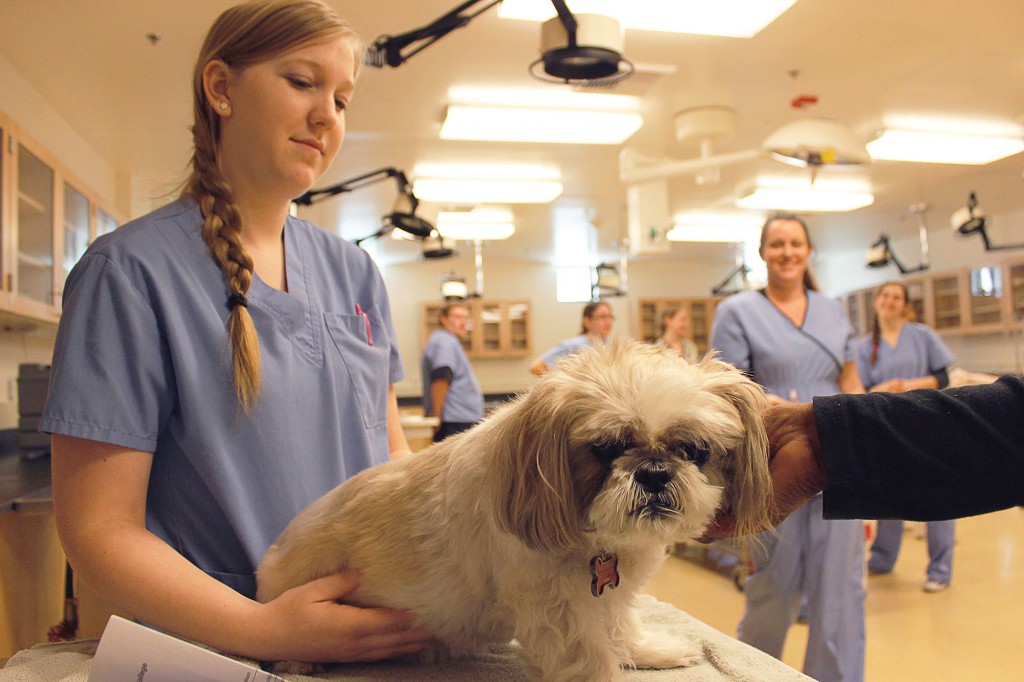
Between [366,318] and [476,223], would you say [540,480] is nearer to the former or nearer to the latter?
[366,318]

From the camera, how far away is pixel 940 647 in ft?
11.3

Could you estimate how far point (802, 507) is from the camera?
2336 mm

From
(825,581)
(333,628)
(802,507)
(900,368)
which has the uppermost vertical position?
(900,368)

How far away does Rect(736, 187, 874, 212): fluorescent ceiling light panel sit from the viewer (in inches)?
276

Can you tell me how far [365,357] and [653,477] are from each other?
584 millimetres

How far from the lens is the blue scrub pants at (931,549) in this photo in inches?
170

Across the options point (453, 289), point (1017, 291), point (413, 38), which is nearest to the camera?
point (413, 38)

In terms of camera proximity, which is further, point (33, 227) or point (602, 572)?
point (33, 227)

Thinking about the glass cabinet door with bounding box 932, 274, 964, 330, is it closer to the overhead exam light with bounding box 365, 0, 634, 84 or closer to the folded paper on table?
the overhead exam light with bounding box 365, 0, 634, 84

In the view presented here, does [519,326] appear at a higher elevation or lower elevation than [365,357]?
higher

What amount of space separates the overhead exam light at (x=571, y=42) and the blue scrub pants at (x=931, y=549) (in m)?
3.23

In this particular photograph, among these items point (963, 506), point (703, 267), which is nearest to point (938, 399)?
A: point (963, 506)

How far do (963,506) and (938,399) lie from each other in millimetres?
134

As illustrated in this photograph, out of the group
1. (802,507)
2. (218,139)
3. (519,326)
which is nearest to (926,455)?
(218,139)
